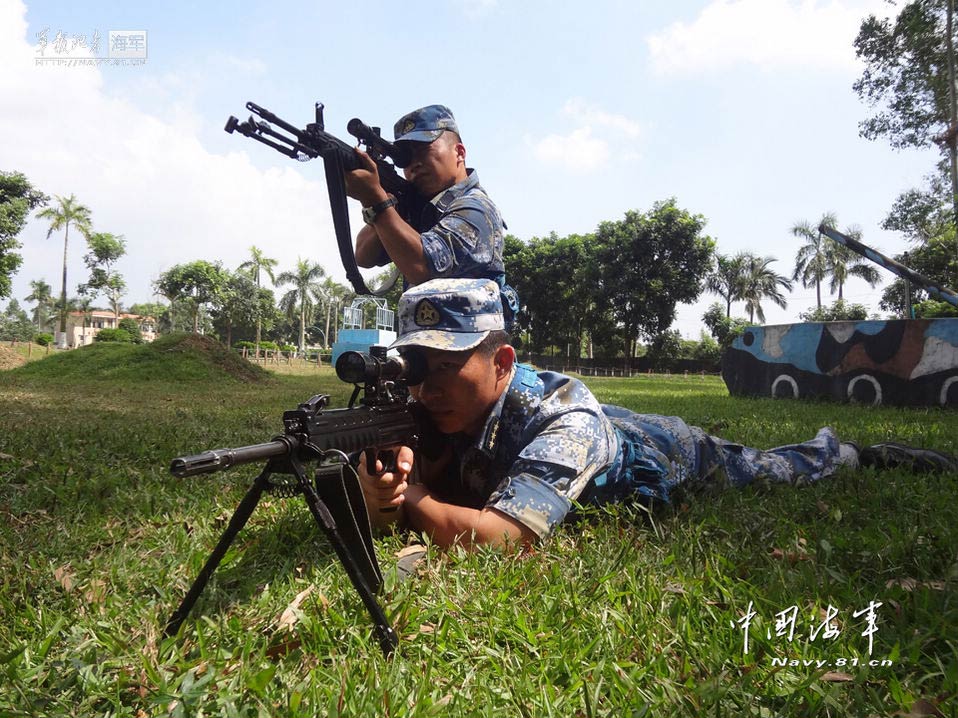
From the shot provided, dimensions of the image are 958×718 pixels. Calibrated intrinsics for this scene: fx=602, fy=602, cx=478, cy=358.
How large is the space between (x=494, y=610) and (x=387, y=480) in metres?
0.62

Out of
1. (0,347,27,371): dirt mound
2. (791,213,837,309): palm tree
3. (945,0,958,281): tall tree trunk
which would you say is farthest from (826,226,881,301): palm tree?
(0,347,27,371): dirt mound

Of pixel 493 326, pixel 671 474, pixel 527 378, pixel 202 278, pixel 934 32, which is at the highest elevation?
pixel 934 32

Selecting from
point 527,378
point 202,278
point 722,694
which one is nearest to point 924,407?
point 527,378

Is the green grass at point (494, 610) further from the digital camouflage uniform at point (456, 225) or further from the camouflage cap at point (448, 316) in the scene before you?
the digital camouflage uniform at point (456, 225)

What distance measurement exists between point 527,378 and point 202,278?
189ft

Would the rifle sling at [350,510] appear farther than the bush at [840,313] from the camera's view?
No

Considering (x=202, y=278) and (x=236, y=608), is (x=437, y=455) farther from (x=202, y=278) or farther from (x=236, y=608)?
(x=202, y=278)

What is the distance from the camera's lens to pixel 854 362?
1037 centimetres

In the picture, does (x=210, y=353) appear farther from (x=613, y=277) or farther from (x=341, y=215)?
(x=613, y=277)

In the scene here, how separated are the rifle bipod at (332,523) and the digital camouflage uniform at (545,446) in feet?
1.81

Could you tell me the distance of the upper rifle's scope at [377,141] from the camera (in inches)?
123

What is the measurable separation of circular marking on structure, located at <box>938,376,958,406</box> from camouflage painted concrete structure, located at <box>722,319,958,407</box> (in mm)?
12

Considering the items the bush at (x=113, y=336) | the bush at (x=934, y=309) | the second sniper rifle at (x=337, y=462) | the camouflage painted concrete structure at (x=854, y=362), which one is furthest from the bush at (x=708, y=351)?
the second sniper rifle at (x=337, y=462)

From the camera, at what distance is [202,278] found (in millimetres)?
54062
